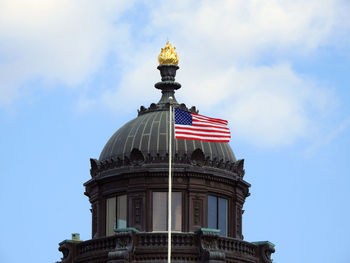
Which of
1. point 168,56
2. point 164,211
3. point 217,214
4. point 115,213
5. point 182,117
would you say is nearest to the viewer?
point 182,117

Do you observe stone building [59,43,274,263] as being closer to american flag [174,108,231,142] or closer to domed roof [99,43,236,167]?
domed roof [99,43,236,167]

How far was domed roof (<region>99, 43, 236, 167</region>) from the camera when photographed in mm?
93250

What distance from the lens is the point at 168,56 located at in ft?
321

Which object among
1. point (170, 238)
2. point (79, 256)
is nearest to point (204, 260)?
point (170, 238)

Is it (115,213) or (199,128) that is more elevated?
(199,128)

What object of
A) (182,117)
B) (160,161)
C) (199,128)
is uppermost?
(182,117)

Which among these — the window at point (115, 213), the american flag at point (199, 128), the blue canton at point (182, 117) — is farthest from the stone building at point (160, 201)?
the blue canton at point (182, 117)

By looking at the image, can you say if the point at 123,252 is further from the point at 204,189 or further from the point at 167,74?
the point at 167,74

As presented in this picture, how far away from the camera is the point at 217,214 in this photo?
9400cm

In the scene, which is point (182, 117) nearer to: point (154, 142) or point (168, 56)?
point (154, 142)

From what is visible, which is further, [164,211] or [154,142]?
[154,142]

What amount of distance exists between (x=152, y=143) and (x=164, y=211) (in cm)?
431

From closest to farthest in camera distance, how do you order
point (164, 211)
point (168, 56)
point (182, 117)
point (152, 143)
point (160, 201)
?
1. point (182, 117)
2. point (164, 211)
3. point (160, 201)
4. point (152, 143)
5. point (168, 56)

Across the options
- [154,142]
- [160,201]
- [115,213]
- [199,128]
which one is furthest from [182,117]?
[115,213]
